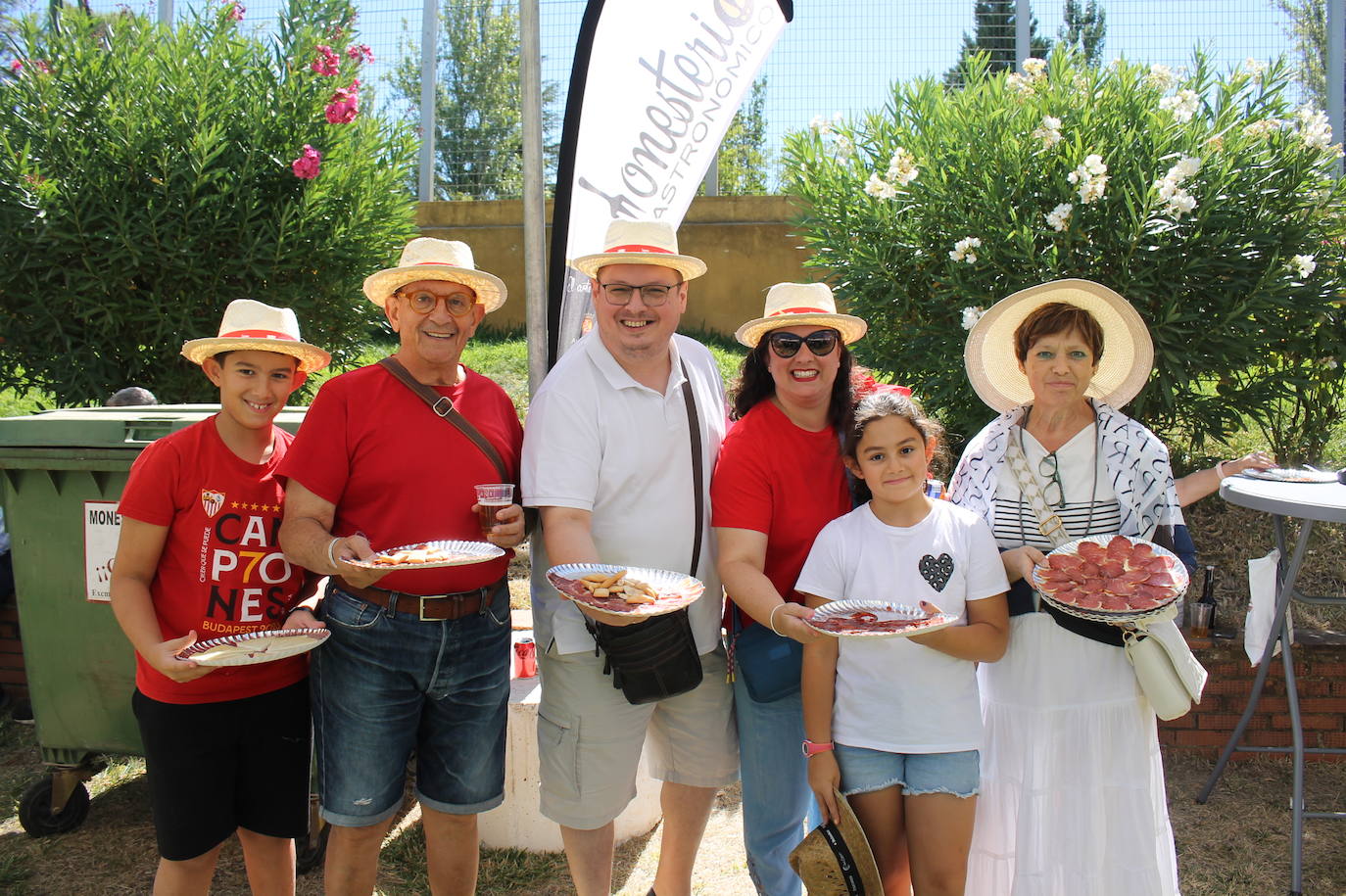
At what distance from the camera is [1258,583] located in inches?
147

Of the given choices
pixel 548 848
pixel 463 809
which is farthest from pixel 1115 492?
pixel 548 848

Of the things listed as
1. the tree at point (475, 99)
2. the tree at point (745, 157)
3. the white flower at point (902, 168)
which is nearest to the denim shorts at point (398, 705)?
the white flower at point (902, 168)

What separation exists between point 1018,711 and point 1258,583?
1549 mm

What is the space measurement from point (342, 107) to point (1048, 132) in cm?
391

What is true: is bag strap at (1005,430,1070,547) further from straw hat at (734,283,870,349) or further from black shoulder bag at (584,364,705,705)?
black shoulder bag at (584,364,705,705)

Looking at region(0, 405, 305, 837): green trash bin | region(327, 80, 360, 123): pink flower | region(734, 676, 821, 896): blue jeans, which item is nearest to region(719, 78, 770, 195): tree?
region(327, 80, 360, 123): pink flower

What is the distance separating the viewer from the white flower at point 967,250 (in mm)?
4922

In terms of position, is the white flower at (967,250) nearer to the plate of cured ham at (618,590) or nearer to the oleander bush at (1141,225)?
the oleander bush at (1141,225)

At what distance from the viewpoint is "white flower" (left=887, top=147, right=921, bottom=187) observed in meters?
5.15

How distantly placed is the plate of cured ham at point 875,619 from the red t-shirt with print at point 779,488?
1.05 feet

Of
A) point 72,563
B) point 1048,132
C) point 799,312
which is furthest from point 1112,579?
point 72,563

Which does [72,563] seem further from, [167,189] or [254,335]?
[167,189]

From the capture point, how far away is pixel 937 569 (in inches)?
103

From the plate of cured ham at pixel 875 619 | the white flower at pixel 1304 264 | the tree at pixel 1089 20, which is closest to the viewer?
the plate of cured ham at pixel 875 619
